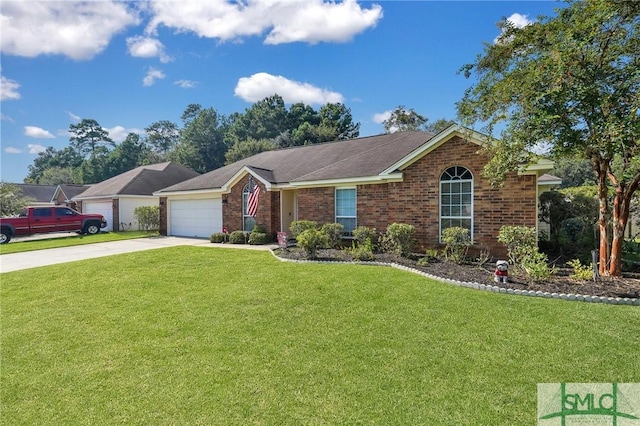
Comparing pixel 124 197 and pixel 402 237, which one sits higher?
pixel 124 197

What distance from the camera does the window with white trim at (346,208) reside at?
13359mm

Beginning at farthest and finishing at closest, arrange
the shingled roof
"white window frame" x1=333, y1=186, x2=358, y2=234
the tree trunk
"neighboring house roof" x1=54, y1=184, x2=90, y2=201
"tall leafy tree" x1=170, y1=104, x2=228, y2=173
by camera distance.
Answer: "tall leafy tree" x1=170, y1=104, x2=228, y2=173, "neighboring house roof" x1=54, y1=184, x2=90, y2=201, the shingled roof, "white window frame" x1=333, y1=186, x2=358, y2=234, the tree trunk

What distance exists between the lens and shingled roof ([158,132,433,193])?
14.0 metres

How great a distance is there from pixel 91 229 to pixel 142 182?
5389 mm

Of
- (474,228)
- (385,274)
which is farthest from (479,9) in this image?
(385,274)

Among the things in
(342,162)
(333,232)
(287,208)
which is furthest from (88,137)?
(333,232)

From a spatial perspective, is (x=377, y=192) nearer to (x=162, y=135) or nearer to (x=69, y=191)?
(x=69, y=191)

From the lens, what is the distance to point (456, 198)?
10.9 meters

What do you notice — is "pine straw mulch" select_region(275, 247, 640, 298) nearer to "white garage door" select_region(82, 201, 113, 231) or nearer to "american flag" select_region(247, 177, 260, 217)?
"american flag" select_region(247, 177, 260, 217)

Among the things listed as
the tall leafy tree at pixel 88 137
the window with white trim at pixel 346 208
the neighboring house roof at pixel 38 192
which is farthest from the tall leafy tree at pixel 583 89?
the tall leafy tree at pixel 88 137

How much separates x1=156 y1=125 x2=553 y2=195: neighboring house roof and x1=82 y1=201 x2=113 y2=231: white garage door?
24.3 ft

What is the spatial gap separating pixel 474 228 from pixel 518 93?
4.61 metres

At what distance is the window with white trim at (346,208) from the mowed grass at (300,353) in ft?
18.4

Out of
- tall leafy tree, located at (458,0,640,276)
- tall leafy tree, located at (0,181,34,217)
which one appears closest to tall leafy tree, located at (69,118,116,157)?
tall leafy tree, located at (0,181,34,217)
